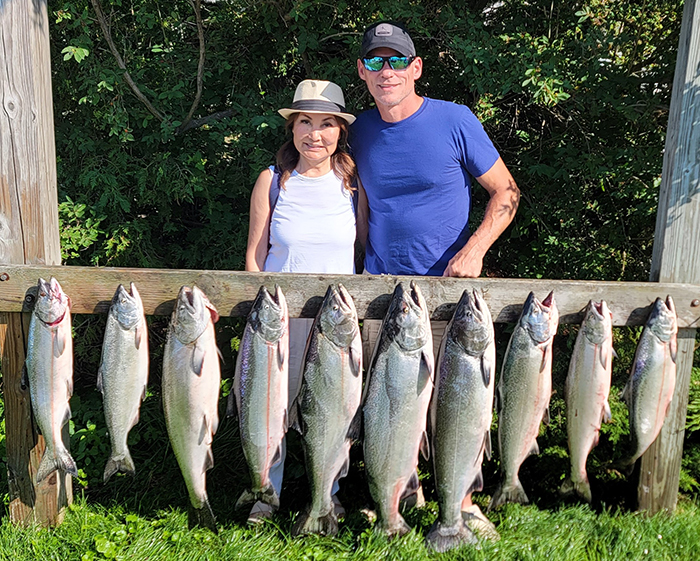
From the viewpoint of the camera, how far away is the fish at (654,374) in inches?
110

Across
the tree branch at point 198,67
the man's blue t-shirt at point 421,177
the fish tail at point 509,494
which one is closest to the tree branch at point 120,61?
the tree branch at point 198,67

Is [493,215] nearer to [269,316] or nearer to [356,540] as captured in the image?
[269,316]

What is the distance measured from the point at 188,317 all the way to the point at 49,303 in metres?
0.68

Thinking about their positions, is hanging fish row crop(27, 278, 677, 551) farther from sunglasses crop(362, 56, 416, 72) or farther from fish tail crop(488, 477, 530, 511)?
sunglasses crop(362, 56, 416, 72)

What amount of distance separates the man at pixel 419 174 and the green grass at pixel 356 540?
278mm

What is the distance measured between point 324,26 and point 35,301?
9.17 ft

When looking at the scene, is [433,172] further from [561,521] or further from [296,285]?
[561,521]

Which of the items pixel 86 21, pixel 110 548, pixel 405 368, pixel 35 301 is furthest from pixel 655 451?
pixel 86 21

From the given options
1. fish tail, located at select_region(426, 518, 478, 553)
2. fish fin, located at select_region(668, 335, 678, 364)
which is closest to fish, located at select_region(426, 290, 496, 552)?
fish tail, located at select_region(426, 518, 478, 553)

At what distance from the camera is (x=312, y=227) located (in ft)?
10.2

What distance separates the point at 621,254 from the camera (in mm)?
4617

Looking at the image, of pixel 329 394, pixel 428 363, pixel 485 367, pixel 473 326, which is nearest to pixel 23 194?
pixel 329 394

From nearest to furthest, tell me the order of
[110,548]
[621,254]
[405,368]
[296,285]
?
[405,368] → [296,285] → [110,548] → [621,254]

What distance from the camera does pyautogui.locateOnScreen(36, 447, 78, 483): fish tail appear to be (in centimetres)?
282
